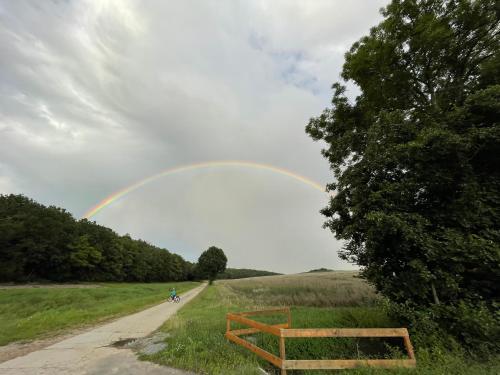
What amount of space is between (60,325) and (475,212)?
1687 centimetres

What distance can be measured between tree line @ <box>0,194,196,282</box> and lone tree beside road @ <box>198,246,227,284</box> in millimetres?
22470

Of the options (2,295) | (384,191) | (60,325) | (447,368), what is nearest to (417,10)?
(384,191)

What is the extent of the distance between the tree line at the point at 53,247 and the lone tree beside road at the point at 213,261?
22.5m

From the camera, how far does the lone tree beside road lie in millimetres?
87812

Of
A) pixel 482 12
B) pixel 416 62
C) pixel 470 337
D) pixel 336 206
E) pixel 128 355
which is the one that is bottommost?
pixel 128 355

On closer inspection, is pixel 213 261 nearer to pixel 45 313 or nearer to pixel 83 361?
pixel 45 313

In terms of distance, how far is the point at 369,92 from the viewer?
1240 cm

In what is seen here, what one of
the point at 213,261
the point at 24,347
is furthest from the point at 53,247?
the point at 24,347

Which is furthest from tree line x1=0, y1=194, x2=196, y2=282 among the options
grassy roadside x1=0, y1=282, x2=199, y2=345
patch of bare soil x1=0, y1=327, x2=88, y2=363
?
patch of bare soil x1=0, y1=327, x2=88, y2=363

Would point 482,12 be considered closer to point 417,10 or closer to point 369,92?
point 417,10

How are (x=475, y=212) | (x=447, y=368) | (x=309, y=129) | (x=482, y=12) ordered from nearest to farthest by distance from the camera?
(x=447, y=368) → (x=475, y=212) → (x=482, y=12) → (x=309, y=129)

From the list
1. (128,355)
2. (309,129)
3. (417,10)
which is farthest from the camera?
(309,129)

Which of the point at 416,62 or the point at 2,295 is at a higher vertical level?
the point at 416,62

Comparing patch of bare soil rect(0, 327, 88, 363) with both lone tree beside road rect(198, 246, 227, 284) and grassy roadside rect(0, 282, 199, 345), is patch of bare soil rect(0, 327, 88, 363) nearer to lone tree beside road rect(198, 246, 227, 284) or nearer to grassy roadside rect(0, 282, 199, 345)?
grassy roadside rect(0, 282, 199, 345)
